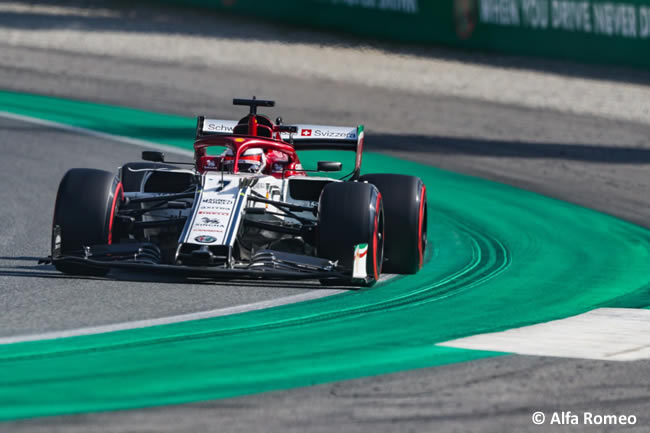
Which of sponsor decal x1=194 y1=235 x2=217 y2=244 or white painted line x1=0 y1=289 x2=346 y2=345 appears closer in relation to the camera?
white painted line x1=0 y1=289 x2=346 y2=345

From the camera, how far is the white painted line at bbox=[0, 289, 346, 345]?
24.4 ft

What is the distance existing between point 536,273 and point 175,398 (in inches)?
207

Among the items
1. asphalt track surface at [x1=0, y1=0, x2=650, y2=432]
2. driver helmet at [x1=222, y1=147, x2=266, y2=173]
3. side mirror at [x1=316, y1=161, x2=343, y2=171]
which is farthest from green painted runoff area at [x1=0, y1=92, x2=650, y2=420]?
driver helmet at [x1=222, y1=147, x2=266, y2=173]

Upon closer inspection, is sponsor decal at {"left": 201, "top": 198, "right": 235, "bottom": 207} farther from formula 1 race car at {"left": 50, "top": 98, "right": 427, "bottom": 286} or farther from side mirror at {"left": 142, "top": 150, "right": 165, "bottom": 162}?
side mirror at {"left": 142, "top": 150, "right": 165, "bottom": 162}

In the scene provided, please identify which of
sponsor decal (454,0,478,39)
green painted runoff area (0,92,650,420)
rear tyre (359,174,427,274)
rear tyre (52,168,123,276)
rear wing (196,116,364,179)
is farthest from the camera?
sponsor decal (454,0,478,39)

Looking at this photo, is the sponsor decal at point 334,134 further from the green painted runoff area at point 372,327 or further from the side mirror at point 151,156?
the side mirror at point 151,156

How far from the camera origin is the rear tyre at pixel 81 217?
944cm

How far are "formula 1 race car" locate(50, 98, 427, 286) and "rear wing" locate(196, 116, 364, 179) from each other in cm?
60

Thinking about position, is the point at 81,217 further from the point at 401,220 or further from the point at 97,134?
the point at 97,134

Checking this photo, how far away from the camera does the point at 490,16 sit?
90.0ft

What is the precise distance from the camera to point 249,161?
34.3ft

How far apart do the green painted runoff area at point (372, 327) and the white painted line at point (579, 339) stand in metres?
0.19

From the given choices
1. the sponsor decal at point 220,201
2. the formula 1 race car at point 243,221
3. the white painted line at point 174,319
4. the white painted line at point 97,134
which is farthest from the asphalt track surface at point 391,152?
the sponsor decal at point 220,201

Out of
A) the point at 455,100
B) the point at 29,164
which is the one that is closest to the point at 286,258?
the point at 29,164
